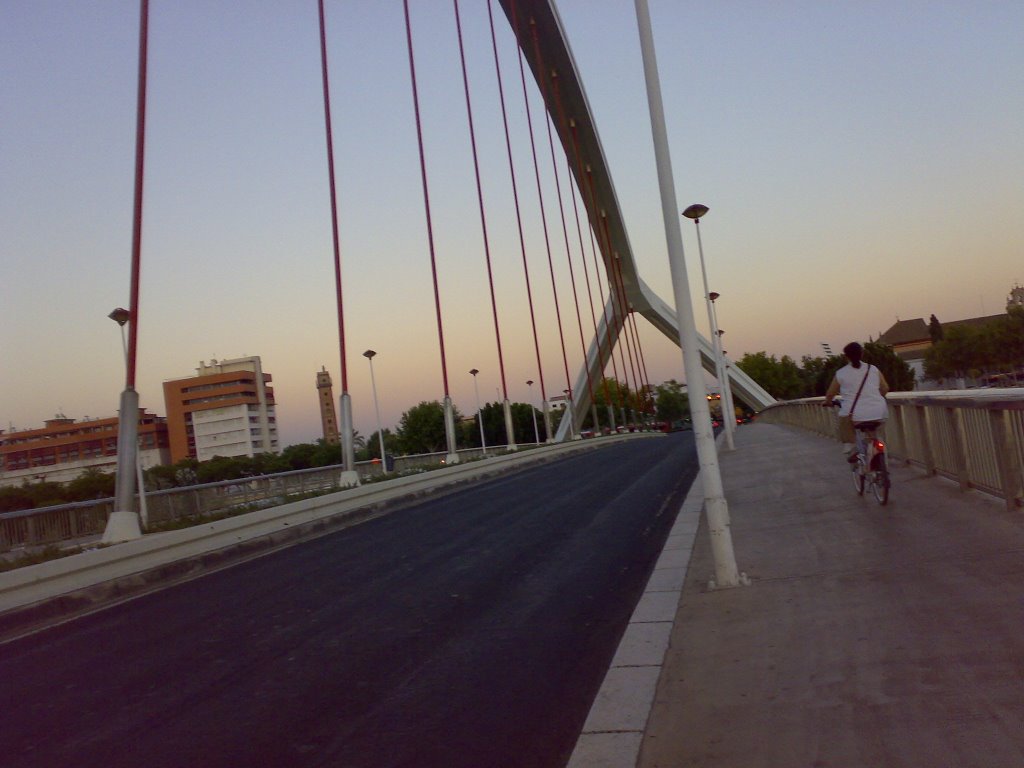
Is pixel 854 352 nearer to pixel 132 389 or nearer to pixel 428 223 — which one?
pixel 132 389

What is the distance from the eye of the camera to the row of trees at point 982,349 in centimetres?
7044

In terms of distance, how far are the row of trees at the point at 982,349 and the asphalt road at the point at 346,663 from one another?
71154 mm

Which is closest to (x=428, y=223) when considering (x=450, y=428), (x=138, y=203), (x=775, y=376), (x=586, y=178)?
(x=450, y=428)

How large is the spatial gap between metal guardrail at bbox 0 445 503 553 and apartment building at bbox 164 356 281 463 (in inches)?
3578

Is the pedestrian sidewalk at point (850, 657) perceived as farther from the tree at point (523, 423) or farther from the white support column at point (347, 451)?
the tree at point (523, 423)

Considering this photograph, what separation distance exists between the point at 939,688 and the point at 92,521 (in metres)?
17.6

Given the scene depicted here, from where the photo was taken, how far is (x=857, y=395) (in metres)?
9.37

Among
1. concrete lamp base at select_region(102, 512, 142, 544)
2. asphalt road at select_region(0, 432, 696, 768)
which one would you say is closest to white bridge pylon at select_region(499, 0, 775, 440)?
concrete lamp base at select_region(102, 512, 142, 544)

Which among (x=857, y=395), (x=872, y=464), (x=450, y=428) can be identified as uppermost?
(x=450, y=428)

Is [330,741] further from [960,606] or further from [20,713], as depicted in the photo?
[960,606]

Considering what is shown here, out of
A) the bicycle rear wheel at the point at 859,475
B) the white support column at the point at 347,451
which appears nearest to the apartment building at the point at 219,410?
the white support column at the point at 347,451

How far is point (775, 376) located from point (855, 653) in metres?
152

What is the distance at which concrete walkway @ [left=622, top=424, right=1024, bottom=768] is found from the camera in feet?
10.4

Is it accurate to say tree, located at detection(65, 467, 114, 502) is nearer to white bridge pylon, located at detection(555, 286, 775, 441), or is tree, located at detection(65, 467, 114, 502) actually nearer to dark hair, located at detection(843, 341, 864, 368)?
dark hair, located at detection(843, 341, 864, 368)
